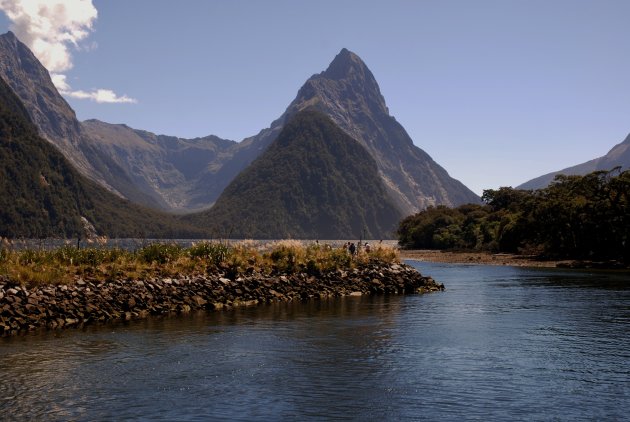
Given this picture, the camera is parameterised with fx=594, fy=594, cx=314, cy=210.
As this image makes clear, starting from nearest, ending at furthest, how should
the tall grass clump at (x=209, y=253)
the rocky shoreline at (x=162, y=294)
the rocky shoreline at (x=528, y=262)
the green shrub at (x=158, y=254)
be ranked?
→ the rocky shoreline at (x=162, y=294)
the green shrub at (x=158, y=254)
the tall grass clump at (x=209, y=253)
the rocky shoreline at (x=528, y=262)

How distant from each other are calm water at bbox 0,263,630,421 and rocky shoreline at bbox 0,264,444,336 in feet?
9.20

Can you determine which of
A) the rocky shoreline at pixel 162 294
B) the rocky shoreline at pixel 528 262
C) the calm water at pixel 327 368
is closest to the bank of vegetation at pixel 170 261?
the rocky shoreline at pixel 162 294

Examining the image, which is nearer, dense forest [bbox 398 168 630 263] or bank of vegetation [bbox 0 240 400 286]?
bank of vegetation [bbox 0 240 400 286]

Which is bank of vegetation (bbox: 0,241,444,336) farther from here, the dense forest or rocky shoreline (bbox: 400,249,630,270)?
the dense forest

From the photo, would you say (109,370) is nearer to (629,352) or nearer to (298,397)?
(298,397)

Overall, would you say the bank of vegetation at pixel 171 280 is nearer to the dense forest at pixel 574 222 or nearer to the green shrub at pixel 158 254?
the green shrub at pixel 158 254

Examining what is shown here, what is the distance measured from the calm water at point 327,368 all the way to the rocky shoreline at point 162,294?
2804mm

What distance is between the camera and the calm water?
18.7m

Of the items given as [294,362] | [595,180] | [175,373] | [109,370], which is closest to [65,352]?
[109,370]

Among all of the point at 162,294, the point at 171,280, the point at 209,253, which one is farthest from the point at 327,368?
the point at 209,253

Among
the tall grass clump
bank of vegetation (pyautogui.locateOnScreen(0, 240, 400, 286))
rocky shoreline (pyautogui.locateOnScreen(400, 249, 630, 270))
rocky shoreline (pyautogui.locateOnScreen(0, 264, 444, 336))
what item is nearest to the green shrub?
bank of vegetation (pyautogui.locateOnScreen(0, 240, 400, 286))

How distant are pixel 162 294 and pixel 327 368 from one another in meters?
20.4

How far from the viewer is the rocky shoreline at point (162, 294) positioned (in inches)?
1348

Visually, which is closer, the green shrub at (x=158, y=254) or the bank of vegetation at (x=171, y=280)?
the bank of vegetation at (x=171, y=280)
